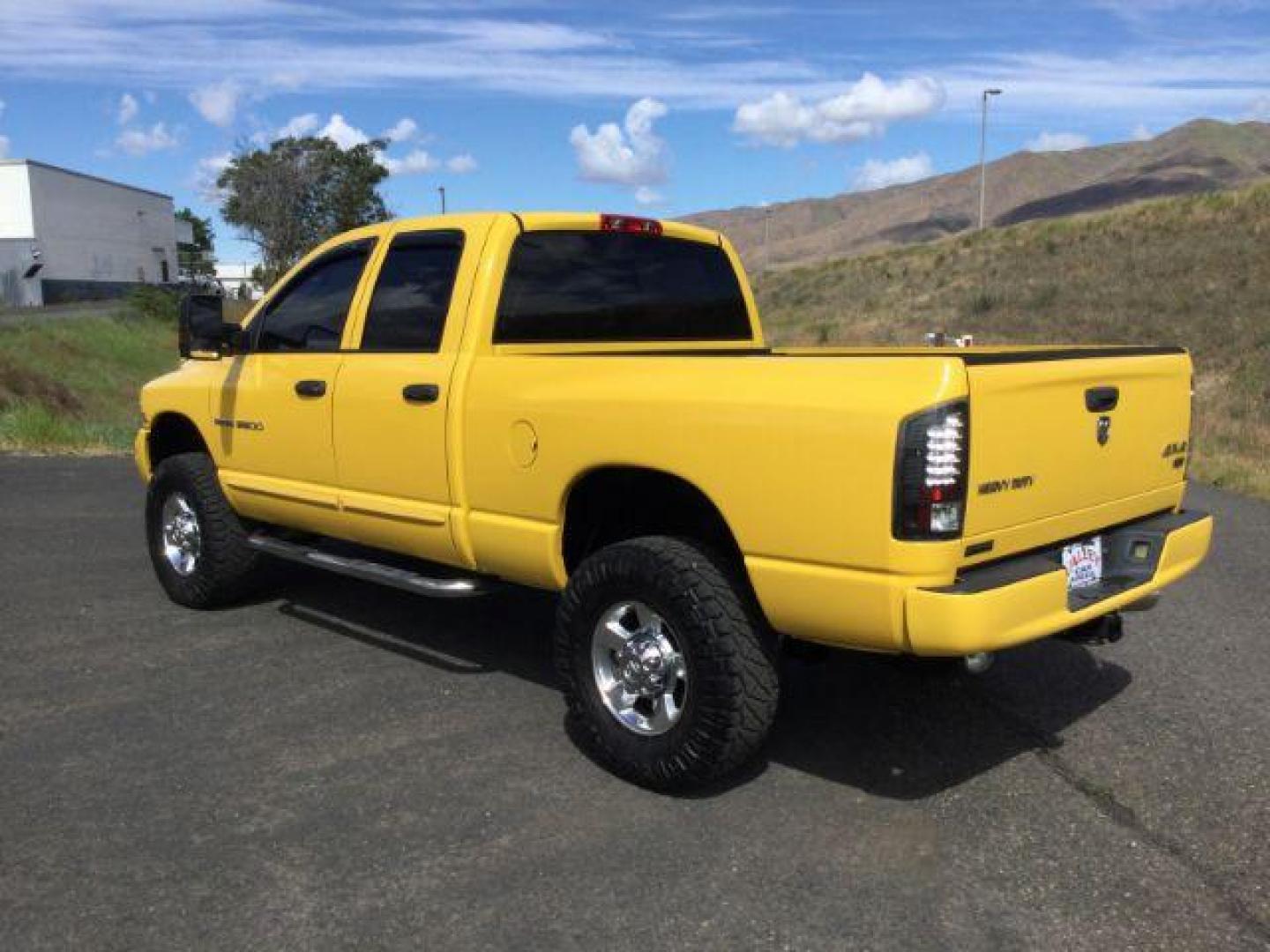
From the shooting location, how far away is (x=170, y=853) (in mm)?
3418

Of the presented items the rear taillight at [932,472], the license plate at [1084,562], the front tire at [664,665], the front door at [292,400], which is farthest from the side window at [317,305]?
the license plate at [1084,562]

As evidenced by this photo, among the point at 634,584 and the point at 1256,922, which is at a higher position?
the point at 634,584

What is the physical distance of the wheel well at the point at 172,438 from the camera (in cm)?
629

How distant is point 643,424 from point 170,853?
1951 mm

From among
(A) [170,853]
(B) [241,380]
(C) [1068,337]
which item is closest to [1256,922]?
(A) [170,853]

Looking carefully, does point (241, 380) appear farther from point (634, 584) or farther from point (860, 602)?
point (860, 602)

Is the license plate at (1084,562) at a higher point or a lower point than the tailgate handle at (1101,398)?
lower

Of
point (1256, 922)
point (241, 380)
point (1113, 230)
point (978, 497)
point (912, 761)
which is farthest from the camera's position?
point (1113, 230)

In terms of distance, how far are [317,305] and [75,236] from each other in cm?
7194

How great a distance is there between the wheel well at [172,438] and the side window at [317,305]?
0.96 metres

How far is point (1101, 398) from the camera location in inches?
146

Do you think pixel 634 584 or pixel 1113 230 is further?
pixel 1113 230

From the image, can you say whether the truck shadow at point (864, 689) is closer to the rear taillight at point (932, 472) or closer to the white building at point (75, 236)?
the rear taillight at point (932, 472)

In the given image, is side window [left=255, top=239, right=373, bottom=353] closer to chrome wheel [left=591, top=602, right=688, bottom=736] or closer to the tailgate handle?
chrome wheel [left=591, top=602, right=688, bottom=736]
